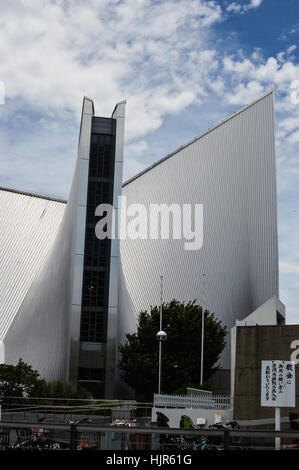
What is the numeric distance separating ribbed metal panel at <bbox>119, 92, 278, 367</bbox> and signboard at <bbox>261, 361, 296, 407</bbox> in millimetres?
32571

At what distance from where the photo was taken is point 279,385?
14086 millimetres

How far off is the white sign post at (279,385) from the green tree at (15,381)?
63.9 ft

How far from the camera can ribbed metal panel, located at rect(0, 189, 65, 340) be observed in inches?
1884

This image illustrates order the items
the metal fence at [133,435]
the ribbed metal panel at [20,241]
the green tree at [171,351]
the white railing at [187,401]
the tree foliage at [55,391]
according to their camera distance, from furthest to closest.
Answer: the ribbed metal panel at [20,241] < the green tree at [171,351] < the tree foliage at [55,391] < the white railing at [187,401] < the metal fence at [133,435]

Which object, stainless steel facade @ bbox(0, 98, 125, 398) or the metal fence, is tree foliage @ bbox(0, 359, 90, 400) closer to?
stainless steel facade @ bbox(0, 98, 125, 398)

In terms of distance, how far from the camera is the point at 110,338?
38719 millimetres

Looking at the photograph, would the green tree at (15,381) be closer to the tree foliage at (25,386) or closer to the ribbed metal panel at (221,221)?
the tree foliage at (25,386)

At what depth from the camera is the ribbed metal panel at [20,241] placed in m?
47.8

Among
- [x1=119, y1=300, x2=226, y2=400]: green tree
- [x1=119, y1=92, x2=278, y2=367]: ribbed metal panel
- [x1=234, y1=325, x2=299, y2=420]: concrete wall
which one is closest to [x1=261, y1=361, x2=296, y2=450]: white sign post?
[x1=234, y1=325, x2=299, y2=420]: concrete wall

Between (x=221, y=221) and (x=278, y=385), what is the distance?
37221 mm

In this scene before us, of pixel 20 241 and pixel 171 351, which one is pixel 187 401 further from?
pixel 20 241

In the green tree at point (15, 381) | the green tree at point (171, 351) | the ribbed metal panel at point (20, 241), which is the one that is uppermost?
the ribbed metal panel at point (20, 241)

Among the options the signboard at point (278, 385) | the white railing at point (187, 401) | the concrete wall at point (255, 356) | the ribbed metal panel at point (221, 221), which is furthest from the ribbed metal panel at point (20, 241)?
the signboard at point (278, 385)

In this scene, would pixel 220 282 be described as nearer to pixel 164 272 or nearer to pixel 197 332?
pixel 164 272
